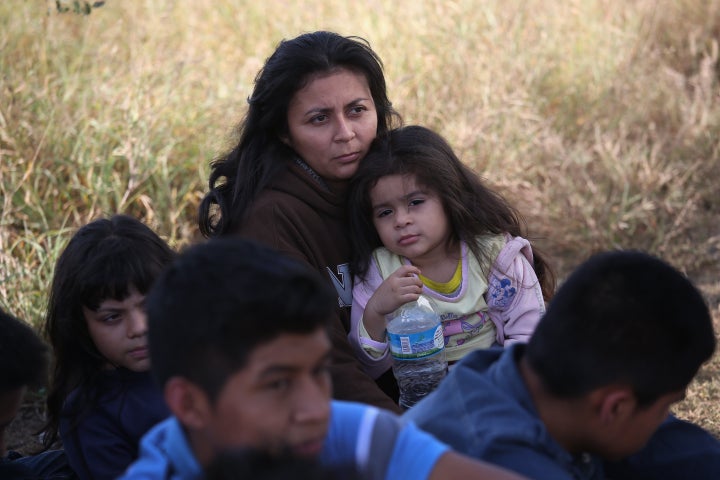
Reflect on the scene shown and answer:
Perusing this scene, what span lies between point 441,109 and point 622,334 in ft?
13.1

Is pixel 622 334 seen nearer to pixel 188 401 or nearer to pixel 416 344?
pixel 188 401

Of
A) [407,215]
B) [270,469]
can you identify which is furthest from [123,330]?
[270,469]

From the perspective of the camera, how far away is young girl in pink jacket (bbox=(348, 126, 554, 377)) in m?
3.28

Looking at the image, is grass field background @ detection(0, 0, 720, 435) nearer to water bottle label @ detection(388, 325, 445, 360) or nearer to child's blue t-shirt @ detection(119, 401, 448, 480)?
water bottle label @ detection(388, 325, 445, 360)

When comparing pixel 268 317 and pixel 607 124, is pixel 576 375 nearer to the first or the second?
pixel 268 317

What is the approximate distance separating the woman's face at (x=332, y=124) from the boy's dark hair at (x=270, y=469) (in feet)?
6.96

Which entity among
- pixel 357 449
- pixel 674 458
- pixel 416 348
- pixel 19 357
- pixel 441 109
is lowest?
pixel 674 458

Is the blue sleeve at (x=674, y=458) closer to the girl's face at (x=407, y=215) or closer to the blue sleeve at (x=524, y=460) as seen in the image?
the blue sleeve at (x=524, y=460)

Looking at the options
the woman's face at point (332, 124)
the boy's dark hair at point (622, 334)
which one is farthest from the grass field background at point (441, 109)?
the boy's dark hair at point (622, 334)

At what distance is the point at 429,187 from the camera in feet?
10.9

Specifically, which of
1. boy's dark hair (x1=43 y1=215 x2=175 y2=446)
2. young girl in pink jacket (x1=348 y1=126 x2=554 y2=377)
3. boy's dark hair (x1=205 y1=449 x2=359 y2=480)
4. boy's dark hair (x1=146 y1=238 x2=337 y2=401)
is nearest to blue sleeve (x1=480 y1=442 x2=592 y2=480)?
boy's dark hair (x1=146 y1=238 x2=337 y2=401)

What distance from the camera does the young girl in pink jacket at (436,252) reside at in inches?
129

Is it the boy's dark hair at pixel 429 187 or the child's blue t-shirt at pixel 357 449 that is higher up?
the boy's dark hair at pixel 429 187

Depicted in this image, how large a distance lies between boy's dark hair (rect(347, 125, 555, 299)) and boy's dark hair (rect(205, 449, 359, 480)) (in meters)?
2.08
